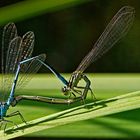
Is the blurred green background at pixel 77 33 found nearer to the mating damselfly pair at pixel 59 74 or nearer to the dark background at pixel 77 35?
the dark background at pixel 77 35

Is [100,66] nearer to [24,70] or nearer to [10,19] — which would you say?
[10,19]

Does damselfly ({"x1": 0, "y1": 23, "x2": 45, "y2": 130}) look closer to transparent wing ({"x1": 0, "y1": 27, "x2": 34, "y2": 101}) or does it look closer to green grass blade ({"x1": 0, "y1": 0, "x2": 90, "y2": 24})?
transparent wing ({"x1": 0, "y1": 27, "x2": 34, "y2": 101})

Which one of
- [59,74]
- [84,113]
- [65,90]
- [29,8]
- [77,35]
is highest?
[77,35]

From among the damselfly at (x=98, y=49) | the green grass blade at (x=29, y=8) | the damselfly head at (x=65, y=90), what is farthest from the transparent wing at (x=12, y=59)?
the green grass blade at (x=29, y=8)

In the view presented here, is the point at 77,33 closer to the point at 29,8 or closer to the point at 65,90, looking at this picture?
the point at 29,8

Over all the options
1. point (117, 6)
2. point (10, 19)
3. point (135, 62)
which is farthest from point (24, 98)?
point (117, 6)

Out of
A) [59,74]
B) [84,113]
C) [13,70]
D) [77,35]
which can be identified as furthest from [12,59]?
[77,35]
